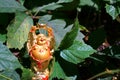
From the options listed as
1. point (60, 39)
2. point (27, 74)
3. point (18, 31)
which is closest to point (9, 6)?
point (18, 31)

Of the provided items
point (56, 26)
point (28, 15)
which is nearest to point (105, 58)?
point (56, 26)

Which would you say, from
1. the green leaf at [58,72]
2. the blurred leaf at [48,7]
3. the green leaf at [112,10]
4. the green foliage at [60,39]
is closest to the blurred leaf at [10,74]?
the green foliage at [60,39]

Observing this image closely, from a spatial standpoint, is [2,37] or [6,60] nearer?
[6,60]

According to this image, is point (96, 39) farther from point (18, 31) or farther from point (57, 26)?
point (18, 31)

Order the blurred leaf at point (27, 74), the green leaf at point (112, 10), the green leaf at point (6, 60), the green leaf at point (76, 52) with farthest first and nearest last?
1. the green leaf at point (112, 10)
2. the green leaf at point (76, 52)
3. the green leaf at point (6, 60)
4. the blurred leaf at point (27, 74)

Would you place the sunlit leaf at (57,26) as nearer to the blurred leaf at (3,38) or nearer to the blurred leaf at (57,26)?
the blurred leaf at (57,26)

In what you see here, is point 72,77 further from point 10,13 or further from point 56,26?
point 10,13
